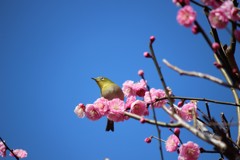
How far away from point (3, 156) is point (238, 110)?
4.33m

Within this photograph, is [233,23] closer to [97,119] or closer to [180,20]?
[180,20]

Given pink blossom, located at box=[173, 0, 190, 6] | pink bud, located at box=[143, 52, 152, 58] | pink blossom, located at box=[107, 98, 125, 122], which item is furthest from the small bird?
pink blossom, located at box=[173, 0, 190, 6]

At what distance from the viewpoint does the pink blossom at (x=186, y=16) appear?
207cm

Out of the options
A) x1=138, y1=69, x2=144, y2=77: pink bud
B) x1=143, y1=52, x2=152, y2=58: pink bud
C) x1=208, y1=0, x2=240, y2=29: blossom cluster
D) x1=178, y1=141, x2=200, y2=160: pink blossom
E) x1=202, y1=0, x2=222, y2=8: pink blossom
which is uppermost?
x1=202, y1=0, x2=222, y2=8: pink blossom

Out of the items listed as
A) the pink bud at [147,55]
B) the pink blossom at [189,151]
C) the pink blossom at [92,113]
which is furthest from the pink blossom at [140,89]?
the pink bud at [147,55]

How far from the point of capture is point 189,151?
2963 mm

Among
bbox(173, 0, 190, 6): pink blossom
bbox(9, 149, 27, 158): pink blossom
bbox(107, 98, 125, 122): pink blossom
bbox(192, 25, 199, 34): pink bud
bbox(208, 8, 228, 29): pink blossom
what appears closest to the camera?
bbox(192, 25, 199, 34): pink bud

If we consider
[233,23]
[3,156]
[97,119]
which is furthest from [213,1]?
[3,156]

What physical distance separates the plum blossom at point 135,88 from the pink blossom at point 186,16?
5.73 feet

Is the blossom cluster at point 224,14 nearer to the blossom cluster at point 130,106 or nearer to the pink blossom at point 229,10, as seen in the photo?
the pink blossom at point 229,10

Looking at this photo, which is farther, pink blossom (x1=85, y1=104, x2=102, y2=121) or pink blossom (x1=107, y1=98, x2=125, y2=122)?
pink blossom (x1=85, y1=104, x2=102, y2=121)

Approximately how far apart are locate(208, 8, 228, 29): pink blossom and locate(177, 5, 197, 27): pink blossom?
19 cm

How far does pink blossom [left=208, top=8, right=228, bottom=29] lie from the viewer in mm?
2098

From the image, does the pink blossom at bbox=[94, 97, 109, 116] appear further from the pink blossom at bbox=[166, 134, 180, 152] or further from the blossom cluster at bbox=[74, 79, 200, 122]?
the pink blossom at bbox=[166, 134, 180, 152]
